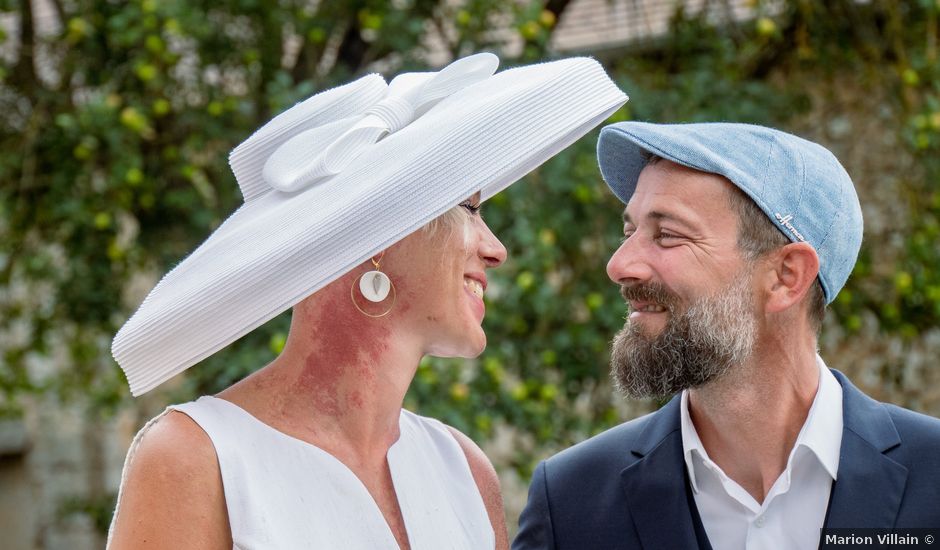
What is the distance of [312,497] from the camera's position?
2174 millimetres

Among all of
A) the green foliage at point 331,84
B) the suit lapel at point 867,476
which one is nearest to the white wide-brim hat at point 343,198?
the suit lapel at point 867,476

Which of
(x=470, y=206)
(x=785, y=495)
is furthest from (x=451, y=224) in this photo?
(x=785, y=495)

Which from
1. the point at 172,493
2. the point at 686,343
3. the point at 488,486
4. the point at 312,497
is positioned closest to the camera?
the point at 172,493

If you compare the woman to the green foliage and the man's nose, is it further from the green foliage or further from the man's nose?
the green foliage

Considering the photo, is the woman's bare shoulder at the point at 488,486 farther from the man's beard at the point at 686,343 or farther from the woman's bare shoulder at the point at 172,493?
the woman's bare shoulder at the point at 172,493

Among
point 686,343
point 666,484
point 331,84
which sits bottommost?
point 331,84

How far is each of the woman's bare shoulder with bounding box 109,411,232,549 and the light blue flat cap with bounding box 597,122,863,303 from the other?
1034 millimetres

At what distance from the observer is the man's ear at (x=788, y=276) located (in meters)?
2.48

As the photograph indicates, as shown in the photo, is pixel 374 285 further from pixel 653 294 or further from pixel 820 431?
pixel 820 431

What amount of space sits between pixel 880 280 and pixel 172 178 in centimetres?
286

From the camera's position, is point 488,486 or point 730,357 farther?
point 488,486

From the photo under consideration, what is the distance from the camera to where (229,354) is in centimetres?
448

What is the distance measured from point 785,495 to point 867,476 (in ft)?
0.50

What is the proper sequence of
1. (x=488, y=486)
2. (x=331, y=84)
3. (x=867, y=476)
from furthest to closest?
(x=331, y=84)
(x=488, y=486)
(x=867, y=476)
